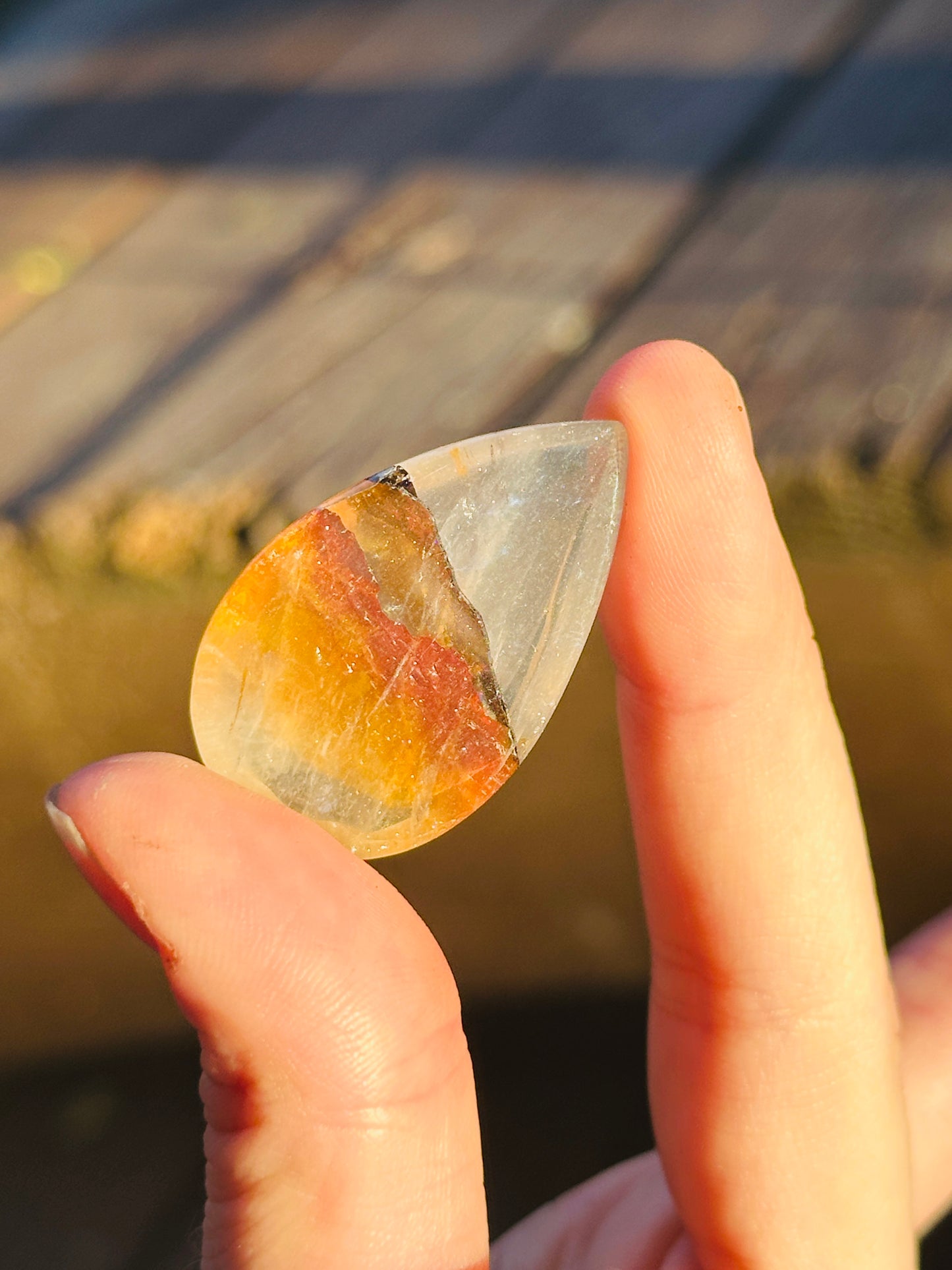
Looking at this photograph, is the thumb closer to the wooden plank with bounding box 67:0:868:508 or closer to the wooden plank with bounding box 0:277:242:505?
the wooden plank with bounding box 67:0:868:508

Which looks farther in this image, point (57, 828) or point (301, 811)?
point (301, 811)

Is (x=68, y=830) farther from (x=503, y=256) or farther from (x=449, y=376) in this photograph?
(x=503, y=256)

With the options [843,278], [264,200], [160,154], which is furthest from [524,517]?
[160,154]

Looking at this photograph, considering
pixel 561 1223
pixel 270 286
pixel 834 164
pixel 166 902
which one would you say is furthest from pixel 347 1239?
pixel 834 164

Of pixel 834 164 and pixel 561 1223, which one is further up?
pixel 834 164

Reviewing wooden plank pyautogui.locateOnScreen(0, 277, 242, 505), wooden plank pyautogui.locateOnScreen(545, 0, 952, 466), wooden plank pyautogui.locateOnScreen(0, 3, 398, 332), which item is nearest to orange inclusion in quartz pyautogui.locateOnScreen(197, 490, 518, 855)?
wooden plank pyautogui.locateOnScreen(545, 0, 952, 466)

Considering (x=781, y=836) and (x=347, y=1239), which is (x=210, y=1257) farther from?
(x=781, y=836)

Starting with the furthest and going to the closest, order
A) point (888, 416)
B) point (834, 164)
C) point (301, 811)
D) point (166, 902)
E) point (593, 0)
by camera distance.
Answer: point (593, 0)
point (834, 164)
point (888, 416)
point (301, 811)
point (166, 902)
